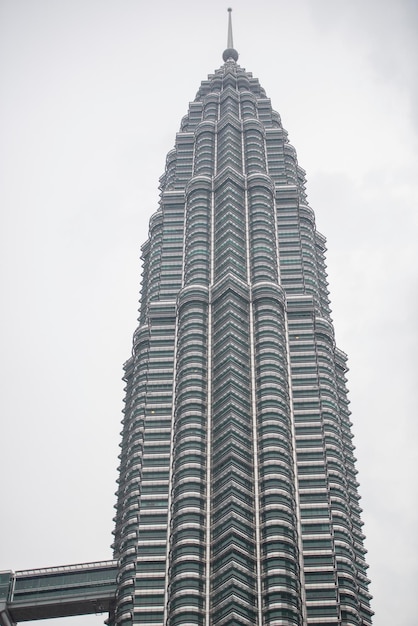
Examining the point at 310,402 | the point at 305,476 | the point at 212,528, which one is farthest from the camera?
Answer: the point at 310,402

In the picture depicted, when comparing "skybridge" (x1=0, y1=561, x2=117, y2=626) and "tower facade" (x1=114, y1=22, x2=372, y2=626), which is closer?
"tower facade" (x1=114, y1=22, x2=372, y2=626)

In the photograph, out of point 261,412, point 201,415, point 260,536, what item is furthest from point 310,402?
point 260,536

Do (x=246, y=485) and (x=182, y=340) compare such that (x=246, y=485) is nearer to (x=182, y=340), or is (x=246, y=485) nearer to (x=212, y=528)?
(x=212, y=528)

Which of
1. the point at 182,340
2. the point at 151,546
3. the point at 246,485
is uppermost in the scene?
the point at 182,340

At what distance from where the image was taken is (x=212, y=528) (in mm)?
162625

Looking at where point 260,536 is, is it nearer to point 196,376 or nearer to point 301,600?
point 301,600

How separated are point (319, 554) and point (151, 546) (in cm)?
3260

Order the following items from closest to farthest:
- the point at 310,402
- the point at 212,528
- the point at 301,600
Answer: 1. the point at 301,600
2. the point at 212,528
3. the point at 310,402

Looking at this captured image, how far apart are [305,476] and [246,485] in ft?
43.3

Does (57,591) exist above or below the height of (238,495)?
below

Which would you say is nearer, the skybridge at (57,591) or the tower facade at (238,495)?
the tower facade at (238,495)

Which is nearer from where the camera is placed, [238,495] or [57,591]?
[238,495]

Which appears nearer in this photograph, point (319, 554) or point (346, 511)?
point (319, 554)

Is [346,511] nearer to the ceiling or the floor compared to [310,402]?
nearer to the floor
